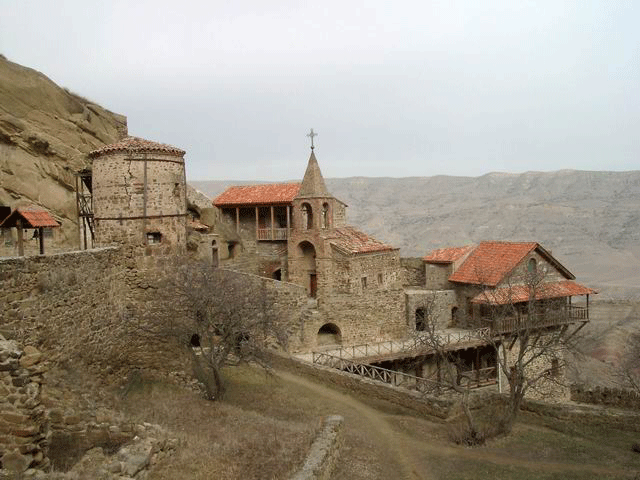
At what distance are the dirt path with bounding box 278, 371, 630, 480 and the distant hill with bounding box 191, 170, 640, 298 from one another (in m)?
65.0

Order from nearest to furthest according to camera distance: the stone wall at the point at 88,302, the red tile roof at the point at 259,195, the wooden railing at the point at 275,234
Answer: the stone wall at the point at 88,302, the wooden railing at the point at 275,234, the red tile roof at the point at 259,195

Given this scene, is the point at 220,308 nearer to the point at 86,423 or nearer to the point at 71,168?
the point at 86,423

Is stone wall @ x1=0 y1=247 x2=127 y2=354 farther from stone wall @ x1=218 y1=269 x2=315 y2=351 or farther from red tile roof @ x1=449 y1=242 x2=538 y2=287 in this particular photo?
red tile roof @ x1=449 y1=242 x2=538 y2=287

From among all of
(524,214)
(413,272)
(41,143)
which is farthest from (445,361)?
(524,214)

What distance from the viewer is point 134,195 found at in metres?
19.5

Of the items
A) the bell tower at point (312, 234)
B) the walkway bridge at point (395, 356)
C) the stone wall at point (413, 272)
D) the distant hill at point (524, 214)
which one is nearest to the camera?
the walkway bridge at point (395, 356)

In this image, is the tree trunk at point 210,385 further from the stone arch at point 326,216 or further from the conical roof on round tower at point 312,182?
the conical roof on round tower at point 312,182

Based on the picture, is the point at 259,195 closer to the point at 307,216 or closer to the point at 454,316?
the point at 307,216

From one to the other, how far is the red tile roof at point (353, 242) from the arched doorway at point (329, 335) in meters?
4.42

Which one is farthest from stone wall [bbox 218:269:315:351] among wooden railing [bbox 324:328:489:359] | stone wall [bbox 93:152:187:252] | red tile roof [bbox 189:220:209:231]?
Result: red tile roof [bbox 189:220:209:231]

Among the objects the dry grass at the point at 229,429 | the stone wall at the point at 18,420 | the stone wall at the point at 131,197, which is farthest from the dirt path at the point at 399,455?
the stone wall at the point at 131,197

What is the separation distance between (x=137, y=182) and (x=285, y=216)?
18.1 meters

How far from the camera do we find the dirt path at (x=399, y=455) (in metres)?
13.1

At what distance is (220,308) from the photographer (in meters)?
18.3
